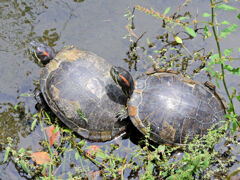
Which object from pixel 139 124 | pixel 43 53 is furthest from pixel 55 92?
pixel 139 124

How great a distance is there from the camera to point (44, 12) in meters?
6.04

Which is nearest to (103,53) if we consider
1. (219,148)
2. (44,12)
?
(44,12)

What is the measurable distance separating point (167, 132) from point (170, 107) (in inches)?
14.4

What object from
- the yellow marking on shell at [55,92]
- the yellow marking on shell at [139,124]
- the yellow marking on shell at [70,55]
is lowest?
the yellow marking on shell at [139,124]

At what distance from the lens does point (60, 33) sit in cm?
589

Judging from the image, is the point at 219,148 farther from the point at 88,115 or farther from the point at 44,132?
the point at 44,132

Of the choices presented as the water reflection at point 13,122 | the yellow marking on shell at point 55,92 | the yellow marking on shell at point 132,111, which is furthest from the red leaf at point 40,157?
the yellow marking on shell at point 132,111

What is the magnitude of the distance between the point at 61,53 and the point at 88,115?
1160 millimetres

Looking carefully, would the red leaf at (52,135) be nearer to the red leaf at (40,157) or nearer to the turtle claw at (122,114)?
the red leaf at (40,157)

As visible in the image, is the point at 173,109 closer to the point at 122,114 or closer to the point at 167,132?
the point at 167,132

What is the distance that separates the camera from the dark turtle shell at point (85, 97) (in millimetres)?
4609

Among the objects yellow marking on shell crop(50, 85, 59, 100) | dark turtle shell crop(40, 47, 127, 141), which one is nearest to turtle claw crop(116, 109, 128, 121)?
dark turtle shell crop(40, 47, 127, 141)

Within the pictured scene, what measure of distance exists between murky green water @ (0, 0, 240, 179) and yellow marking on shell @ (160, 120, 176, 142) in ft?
4.70

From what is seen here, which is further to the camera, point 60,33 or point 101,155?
point 60,33
